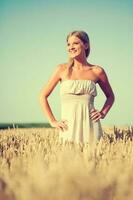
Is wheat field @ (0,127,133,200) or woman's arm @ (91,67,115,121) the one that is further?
woman's arm @ (91,67,115,121)

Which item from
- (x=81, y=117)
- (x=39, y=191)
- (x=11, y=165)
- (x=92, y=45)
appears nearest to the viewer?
(x=39, y=191)

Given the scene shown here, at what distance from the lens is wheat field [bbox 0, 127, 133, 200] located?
1.53m

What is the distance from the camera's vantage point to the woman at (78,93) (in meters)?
1.83

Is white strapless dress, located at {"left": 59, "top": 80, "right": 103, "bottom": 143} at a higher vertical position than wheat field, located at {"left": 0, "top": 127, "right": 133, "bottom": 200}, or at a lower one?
higher

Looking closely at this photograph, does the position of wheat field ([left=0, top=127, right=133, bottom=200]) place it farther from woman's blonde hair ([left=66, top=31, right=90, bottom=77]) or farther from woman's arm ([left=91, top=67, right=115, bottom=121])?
woman's blonde hair ([left=66, top=31, right=90, bottom=77])

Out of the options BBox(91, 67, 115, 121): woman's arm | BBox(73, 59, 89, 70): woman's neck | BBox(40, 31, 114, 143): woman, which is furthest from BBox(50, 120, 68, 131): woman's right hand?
BBox(73, 59, 89, 70): woman's neck

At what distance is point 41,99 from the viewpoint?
1.89 m

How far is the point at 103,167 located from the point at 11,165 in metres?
0.30

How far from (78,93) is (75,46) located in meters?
0.18

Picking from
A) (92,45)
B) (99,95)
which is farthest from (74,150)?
(92,45)

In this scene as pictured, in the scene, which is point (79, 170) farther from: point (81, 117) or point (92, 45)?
point (92, 45)

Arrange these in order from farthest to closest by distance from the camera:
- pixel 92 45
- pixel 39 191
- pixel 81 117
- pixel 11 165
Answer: pixel 92 45 → pixel 81 117 → pixel 11 165 → pixel 39 191

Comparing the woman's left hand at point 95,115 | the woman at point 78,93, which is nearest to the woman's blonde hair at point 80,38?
the woman at point 78,93

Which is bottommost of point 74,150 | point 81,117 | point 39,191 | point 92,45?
point 39,191
